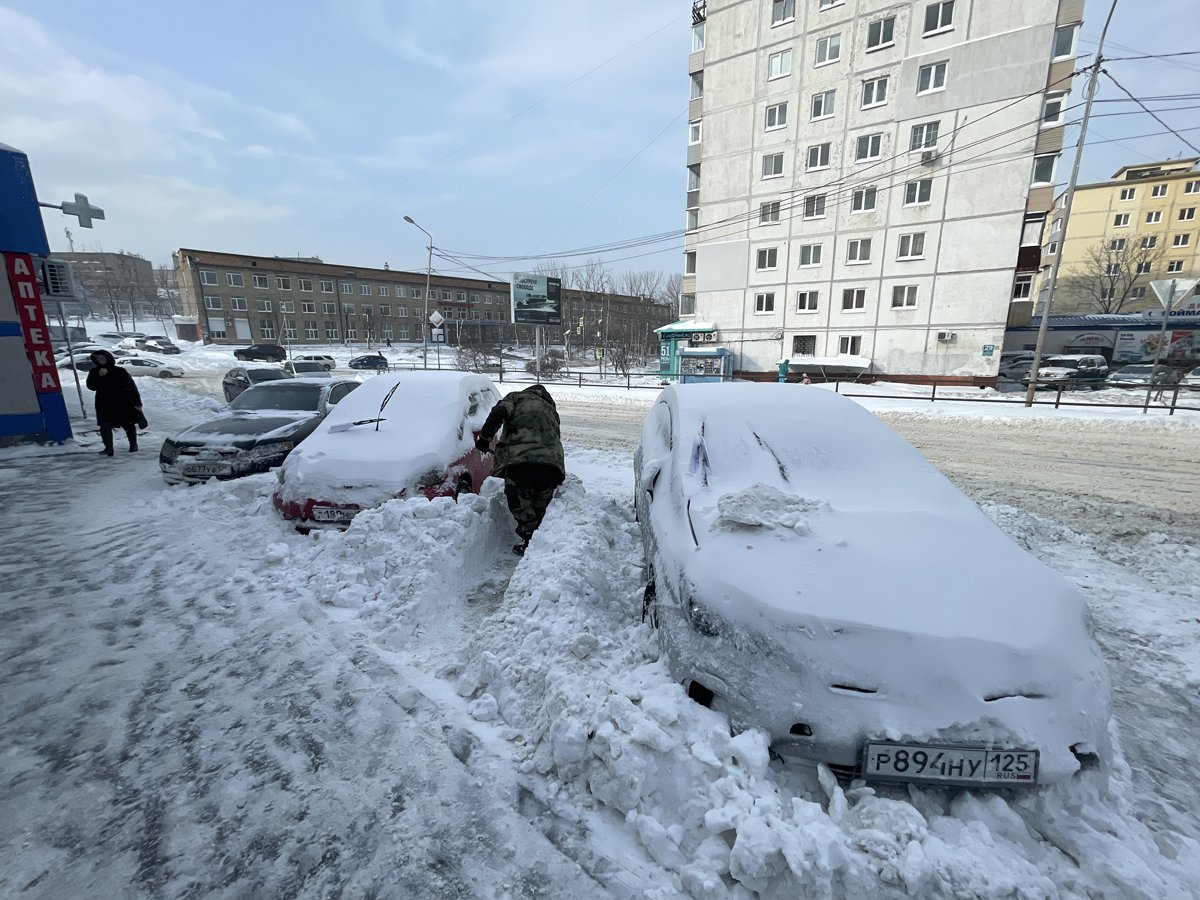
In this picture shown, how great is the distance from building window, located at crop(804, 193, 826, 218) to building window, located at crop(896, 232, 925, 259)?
4389 mm

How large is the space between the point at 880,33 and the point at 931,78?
11.9ft

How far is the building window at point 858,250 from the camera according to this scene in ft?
87.4

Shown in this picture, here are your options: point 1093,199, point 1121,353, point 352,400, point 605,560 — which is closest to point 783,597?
point 605,560

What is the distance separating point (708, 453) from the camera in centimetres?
350

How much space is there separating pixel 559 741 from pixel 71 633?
3.68 metres

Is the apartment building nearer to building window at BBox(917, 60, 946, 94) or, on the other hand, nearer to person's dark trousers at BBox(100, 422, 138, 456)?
building window at BBox(917, 60, 946, 94)

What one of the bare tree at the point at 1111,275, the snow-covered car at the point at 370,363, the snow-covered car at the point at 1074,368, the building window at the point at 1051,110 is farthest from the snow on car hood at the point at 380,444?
the bare tree at the point at 1111,275

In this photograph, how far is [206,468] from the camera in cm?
672

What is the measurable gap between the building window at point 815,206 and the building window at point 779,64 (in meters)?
6.89

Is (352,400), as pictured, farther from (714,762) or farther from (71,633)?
(714,762)

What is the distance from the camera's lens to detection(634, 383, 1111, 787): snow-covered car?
76.5 inches

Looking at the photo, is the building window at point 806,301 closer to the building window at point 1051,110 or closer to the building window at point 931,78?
the building window at point 931,78

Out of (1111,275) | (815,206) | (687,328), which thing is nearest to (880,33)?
(815,206)

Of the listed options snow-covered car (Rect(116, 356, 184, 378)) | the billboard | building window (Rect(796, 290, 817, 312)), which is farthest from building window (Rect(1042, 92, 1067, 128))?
snow-covered car (Rect(116, 356, 184, 378))
